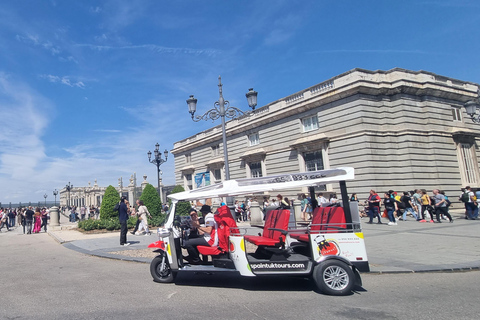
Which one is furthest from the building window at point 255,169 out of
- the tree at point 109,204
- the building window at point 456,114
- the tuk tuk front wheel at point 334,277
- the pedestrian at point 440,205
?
the tuk tuk front wheel at point 334,277

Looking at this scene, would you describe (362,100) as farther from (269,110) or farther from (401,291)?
(401,291)

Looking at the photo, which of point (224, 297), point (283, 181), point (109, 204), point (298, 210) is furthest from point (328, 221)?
point (109, 204)

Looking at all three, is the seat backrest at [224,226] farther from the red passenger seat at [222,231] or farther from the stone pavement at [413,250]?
the stone pavement at [413,250]

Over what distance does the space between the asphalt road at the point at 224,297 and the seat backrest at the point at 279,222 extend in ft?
3.04

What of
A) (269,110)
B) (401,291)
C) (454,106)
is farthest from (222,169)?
(401,291)

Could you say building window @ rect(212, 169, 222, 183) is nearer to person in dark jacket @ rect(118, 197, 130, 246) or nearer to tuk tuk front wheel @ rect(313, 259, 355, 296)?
person in dark jacket @ rect(118, 197, 130, 246)

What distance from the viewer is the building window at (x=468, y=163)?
82.2 feet

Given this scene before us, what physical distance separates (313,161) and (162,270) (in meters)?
20.5

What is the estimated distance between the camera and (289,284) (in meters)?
6.76

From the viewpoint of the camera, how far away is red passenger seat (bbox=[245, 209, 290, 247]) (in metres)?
6.45

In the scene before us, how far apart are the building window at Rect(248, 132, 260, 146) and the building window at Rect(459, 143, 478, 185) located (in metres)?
16.0

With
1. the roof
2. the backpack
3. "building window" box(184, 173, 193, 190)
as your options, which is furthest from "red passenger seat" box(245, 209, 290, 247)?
"building window" box(184, 173, 193, 190)

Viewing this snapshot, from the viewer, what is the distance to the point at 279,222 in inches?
275

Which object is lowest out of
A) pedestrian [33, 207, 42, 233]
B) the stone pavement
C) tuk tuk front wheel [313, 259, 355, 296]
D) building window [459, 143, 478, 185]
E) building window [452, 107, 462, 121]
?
the stone pavement
